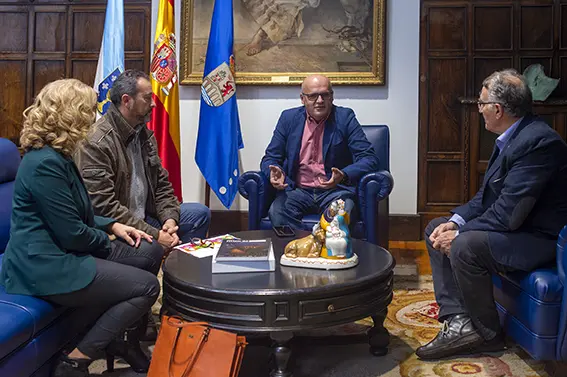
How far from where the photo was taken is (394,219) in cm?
490

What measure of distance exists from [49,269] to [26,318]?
173 mm

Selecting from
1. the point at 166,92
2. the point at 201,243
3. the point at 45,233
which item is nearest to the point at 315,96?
the point at 166,92

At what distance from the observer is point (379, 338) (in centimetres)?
243

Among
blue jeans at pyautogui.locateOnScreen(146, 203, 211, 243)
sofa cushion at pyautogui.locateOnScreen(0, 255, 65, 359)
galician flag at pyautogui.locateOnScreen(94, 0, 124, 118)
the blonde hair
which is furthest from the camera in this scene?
galician flag at pyautogui.locateOnScreen(94, 0, 124, 118)

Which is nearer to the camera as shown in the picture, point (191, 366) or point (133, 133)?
point (191, 366)

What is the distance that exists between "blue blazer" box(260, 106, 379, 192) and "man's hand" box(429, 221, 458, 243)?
0.94m

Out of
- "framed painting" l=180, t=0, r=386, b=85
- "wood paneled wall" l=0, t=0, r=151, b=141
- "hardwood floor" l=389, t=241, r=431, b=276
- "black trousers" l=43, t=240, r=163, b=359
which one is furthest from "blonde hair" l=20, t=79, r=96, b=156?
"wood paneled wall" l=0, t=0, r=151, b=141

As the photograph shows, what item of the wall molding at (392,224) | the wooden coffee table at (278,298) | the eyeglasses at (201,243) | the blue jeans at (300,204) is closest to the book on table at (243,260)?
the wooden coffee table at (278,298)

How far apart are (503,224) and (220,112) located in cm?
255

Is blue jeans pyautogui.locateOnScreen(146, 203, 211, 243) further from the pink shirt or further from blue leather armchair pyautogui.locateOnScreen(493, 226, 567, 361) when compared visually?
blue leather armchair pyautogui.locateOnScreen(493, 226, 567, 361)

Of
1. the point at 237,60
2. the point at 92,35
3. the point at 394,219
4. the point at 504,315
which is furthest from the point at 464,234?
the point at 92,35

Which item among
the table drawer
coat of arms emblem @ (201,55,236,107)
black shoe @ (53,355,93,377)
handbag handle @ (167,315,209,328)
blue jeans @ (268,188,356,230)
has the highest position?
coat of arms emblem @ (201,55,236,107)

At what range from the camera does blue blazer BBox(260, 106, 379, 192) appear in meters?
3.66

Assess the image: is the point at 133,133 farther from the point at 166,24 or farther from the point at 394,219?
the point at 394,219
